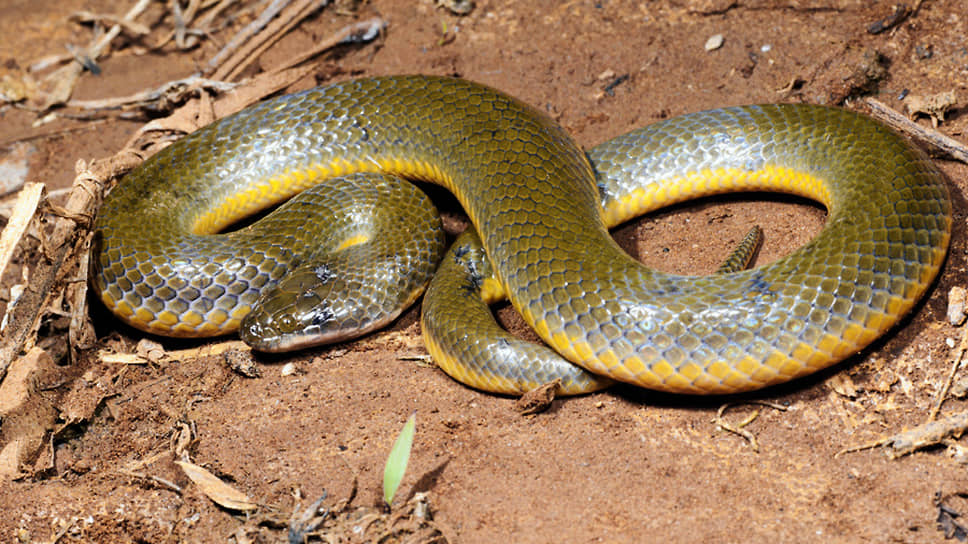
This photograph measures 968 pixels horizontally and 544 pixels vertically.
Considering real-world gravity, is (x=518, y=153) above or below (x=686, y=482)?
above

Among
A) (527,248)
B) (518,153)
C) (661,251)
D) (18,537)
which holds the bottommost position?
(18,537)

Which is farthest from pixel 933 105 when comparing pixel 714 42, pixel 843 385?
pixel 843 385

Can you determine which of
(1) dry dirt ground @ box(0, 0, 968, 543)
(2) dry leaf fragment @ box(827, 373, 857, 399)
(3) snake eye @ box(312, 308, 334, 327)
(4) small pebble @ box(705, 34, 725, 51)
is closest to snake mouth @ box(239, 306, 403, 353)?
(3) snake eye @ box(312, 308, 334, 327)

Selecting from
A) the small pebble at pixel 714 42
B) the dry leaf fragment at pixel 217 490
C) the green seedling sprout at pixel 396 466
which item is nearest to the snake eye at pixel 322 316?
the dry leaf fragment at pixel 217 490

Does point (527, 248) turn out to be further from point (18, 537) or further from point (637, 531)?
point (18, 537)

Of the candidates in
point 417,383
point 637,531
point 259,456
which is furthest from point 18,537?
point 637,531

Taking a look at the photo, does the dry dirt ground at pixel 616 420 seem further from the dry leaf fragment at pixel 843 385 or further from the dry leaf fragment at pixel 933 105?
the dry leaf fragment at pixel 933 105

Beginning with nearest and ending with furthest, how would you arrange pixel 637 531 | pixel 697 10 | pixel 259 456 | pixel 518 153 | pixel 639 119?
pixel 637 531
pixel 259 456
pixel 518 153
pixel 639 119
pixel 697 10

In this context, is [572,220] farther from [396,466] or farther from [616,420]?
[396,466]
